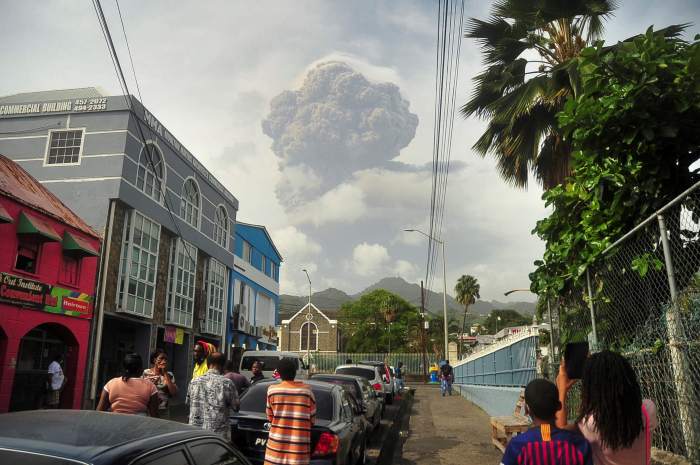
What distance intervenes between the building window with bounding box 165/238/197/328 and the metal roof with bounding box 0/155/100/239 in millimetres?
5364

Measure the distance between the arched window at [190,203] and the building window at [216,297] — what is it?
287cm

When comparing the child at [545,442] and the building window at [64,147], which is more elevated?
the building window at [64,147]

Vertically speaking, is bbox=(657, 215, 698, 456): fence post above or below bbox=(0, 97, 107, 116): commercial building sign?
below

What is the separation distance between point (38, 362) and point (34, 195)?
5.15 m

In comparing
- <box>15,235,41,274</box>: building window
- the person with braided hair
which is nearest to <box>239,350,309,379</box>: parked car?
<box>15,235,41,274</box>: building window

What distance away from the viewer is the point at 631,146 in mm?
5793

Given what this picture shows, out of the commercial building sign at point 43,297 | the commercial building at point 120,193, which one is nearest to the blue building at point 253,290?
the commercial building at point 120,193

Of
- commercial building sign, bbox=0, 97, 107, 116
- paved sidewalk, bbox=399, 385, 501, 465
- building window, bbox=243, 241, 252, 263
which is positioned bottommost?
paved sidewalk, bbox=399, 385, 501, 465

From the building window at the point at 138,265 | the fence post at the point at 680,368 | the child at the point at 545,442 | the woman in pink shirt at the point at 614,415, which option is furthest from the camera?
the building window at the point at 138,265

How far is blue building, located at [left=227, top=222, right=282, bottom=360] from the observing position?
3199 centimetres

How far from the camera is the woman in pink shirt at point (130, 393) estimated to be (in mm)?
5770

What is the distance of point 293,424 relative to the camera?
16.5 feet

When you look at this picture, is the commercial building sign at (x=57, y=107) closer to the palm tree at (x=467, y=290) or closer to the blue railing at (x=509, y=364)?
the blue railing at (x=509, y=364)

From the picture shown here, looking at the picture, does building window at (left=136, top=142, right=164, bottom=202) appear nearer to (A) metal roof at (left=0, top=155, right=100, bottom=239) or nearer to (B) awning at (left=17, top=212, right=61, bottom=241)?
(A) metal roof at (left=0, top=155, right=100, bottom=239)
